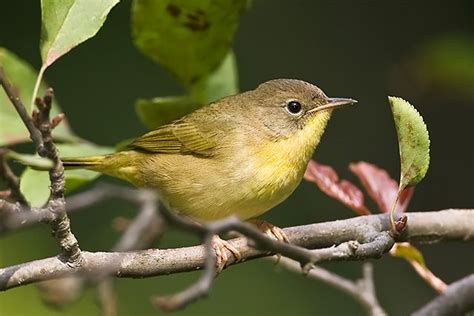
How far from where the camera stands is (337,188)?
2.65 meters

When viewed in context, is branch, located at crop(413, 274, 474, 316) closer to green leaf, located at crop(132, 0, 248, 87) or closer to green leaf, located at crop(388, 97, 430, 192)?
green leaf, located at crop(388, 97, 430, 192)

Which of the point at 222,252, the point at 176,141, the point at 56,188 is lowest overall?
the point at 176,141

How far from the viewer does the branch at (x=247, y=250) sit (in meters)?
1.94

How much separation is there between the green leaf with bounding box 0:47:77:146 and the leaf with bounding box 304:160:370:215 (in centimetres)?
79

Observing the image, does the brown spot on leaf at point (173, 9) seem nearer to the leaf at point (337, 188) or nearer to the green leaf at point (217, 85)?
the green leaf at point (217, 85)

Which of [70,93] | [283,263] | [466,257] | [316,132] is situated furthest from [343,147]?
[283,263]

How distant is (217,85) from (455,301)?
1.37m

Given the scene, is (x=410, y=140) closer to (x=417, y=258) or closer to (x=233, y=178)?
(x=417, y=258)

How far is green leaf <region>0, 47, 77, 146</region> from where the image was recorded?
2.72 m

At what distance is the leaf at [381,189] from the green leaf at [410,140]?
49 cm

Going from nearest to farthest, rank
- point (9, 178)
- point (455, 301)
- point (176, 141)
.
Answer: point (9, 178), point (455, 301), point (176, 141)

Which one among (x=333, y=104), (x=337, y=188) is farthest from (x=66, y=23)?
(x=333, y=104)

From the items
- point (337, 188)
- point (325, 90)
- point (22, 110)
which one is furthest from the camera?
point (325, 90)

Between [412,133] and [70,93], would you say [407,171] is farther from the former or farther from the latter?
[70,93]
